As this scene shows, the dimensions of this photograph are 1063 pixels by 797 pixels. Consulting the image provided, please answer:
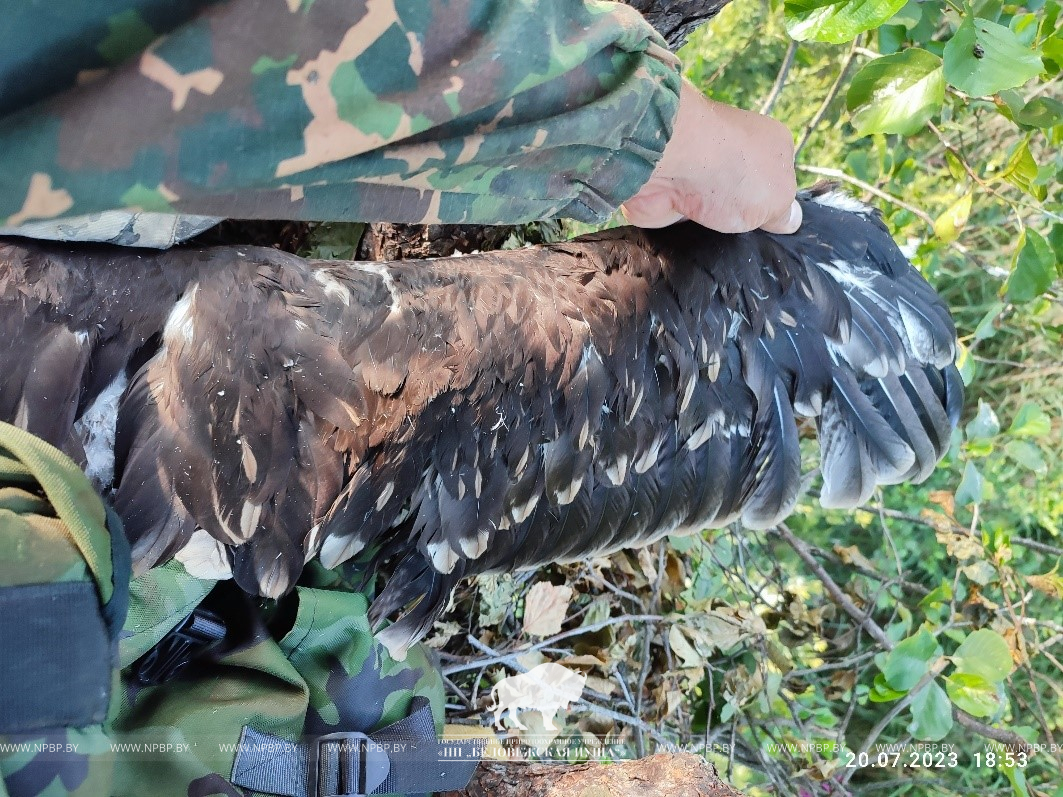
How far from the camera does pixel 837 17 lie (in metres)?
0.91

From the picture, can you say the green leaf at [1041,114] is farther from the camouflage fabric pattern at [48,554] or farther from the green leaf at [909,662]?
the camouflage fabric pattern at [48,554]

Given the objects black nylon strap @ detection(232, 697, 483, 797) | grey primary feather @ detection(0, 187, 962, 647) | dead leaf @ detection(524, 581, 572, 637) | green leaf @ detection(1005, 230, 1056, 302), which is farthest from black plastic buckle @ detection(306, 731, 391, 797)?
green leaf @ detection(1005, 230, 1056, 302)

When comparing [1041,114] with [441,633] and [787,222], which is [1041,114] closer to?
[787,222]

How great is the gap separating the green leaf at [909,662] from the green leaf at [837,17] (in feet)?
3.46

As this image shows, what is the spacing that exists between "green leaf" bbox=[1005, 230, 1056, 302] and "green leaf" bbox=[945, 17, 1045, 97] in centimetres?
41

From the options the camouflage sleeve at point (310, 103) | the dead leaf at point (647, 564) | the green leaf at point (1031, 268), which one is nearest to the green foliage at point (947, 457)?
the green leaf at point (1031, 268)

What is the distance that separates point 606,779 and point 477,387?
55 cm

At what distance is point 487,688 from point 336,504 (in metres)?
0.78

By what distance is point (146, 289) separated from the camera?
74cm

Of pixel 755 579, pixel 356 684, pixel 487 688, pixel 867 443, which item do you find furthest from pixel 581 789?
pixel 755 579

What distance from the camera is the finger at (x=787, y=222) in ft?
3.30

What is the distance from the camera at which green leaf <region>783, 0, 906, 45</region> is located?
895 millimetres

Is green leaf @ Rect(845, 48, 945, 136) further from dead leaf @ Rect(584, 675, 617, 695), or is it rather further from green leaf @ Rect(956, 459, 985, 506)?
dead leaf @ Rect(584, 675, 617, 695)

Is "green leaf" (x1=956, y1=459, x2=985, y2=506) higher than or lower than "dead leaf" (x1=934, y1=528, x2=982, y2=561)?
higher
